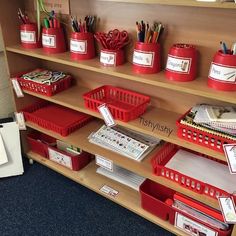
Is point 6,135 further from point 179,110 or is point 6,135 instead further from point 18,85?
point 179,110

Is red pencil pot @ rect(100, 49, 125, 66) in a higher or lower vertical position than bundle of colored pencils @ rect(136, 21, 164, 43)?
lower

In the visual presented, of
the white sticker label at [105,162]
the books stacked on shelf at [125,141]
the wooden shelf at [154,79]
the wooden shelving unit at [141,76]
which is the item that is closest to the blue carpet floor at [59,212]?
the wooden shelving unit at [141,76]

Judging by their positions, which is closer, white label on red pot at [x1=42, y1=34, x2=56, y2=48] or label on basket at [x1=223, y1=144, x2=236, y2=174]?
label on basket at [x1=223, y1=144, x2=236, y2=174]

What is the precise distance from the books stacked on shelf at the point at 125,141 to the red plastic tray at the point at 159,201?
18cm

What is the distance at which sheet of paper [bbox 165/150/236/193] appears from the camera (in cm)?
117

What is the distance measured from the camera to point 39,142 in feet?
6.14

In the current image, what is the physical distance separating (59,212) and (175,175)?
2.40ft

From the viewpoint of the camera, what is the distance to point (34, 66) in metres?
1.82

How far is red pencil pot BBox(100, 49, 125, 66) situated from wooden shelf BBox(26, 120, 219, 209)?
1.60ft

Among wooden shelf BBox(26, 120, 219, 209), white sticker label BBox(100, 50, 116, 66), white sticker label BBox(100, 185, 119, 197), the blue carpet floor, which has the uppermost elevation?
white sticker label BBox(100, 50, 116, 66)

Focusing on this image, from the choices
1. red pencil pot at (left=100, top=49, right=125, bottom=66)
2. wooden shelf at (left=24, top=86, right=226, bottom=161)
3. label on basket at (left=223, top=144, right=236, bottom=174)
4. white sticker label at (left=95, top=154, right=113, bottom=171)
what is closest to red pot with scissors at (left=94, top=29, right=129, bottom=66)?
red pencil pot at (left=100, top=49, right=125, bottom=66)

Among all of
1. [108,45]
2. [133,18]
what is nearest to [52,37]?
[108,45]

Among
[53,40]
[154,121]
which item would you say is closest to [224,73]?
[154,121]

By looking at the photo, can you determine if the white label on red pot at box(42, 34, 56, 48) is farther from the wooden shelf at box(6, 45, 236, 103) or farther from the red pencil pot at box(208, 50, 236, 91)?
the red pencil pot at box(208, 50, 236, 91)
